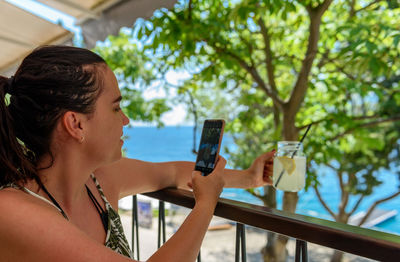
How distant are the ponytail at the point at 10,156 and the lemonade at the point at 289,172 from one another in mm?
822

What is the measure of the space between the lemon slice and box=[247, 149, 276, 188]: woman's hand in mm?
170

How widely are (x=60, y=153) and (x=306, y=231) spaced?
65 centimetres

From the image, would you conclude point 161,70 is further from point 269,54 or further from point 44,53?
point 44,53

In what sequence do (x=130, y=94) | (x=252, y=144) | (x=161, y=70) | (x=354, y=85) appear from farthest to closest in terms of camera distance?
1. (x=252, y=144)
2. (x=130, y=94)
3. (x=161, y=70)
4. (x=354, y=85)

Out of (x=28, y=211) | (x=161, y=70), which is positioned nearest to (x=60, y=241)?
(x=28, y=211)

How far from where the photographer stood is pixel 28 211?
0.76m

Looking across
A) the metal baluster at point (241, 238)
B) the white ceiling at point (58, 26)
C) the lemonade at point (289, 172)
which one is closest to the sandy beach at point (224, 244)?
the white ceiling at point (58, 26)

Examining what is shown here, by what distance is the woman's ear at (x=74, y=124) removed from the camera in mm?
912

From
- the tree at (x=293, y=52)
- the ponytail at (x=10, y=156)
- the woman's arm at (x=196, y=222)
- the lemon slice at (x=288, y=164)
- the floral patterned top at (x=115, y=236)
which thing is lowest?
the floral patterned top at (x=115, y=236)

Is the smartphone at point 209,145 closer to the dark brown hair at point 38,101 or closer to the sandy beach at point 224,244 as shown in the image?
the dark brown hair at point 38,101

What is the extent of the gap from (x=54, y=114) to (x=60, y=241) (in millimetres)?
325

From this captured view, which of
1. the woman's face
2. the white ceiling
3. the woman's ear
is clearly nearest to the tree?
the white ceiling

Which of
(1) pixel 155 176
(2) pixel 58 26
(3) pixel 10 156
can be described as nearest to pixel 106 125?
(3) pixel 10 156

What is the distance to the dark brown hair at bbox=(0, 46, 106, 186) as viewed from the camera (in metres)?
0.89
